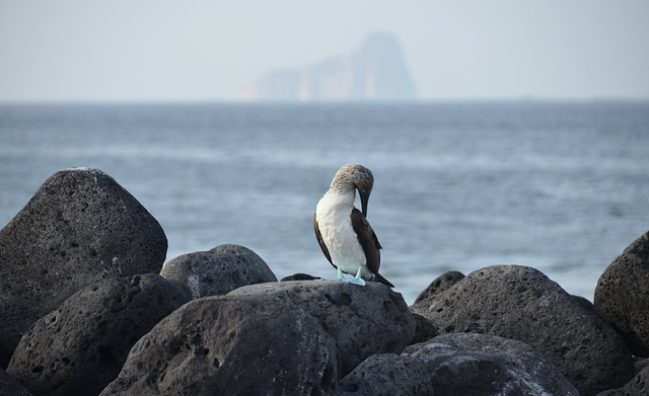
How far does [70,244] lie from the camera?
29.9 feet

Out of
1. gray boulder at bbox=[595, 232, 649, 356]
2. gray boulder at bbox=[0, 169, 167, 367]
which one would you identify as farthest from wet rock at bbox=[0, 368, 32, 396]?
gray boulder at bbox=[595, 232, 649, 356]

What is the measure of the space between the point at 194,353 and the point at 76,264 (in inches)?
118

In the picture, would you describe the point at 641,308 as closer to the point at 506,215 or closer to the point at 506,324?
the point at 506,324

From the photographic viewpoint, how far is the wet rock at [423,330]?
887 centimetres

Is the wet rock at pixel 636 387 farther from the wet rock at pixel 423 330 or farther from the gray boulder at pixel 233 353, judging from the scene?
the gray boulder at pixel 233 353

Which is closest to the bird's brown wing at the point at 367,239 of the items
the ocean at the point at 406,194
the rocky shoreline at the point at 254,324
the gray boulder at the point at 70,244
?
the rocky shoreline at the point at 254,324

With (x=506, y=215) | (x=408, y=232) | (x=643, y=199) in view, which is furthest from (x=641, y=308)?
(x=643, y=199)

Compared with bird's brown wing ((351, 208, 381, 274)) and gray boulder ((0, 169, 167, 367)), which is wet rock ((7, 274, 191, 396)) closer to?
gray boulder ((0, 169, 167, 367))

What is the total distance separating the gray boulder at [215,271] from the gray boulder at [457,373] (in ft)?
7.79

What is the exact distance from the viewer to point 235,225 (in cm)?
2986

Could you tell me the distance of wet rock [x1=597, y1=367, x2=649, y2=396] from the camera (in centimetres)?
807

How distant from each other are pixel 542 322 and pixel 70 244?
391cm

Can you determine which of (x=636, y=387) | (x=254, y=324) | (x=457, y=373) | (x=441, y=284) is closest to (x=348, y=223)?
(x=457, y=373)

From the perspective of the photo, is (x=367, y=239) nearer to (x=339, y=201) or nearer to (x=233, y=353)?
(x=339, y=201)
